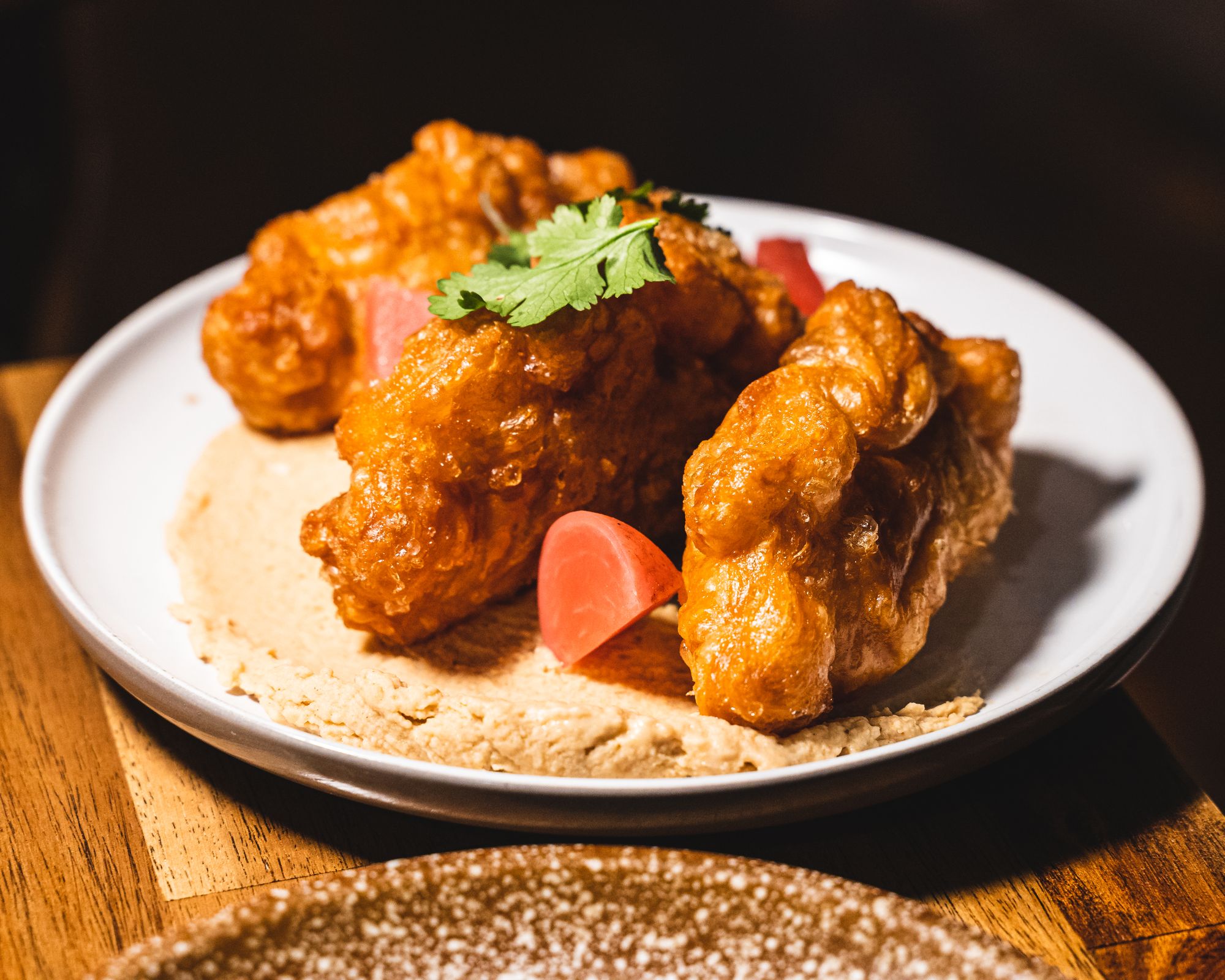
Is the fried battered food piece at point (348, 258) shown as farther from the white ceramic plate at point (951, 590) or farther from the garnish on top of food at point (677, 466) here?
the garnish on top of food at point (677, 466)

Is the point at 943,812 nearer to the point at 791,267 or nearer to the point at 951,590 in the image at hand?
the point at 951,590

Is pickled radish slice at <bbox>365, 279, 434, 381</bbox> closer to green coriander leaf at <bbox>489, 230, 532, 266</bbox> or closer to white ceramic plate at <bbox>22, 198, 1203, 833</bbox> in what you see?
green coriander leaf at <bbox>489, 230, 532, 266</bbox>

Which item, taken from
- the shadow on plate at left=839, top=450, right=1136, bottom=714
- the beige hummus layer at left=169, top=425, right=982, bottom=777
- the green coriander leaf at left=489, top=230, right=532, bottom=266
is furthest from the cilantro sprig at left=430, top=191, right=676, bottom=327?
the shadow on plate at left=839, top=450, right=1136, bottom=714

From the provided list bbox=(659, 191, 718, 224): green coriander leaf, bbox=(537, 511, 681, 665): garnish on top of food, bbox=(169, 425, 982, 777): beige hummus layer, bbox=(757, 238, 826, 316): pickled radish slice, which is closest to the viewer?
bbox=(169, 425, 982, 777): beige hummus layer

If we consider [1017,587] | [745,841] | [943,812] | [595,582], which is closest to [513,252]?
[595,582]

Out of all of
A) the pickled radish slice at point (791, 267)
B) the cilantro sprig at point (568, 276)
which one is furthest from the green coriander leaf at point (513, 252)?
the pickled radish slice at point (791, 267)

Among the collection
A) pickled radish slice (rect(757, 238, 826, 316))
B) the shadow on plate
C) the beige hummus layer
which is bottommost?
the beige hummus layer
